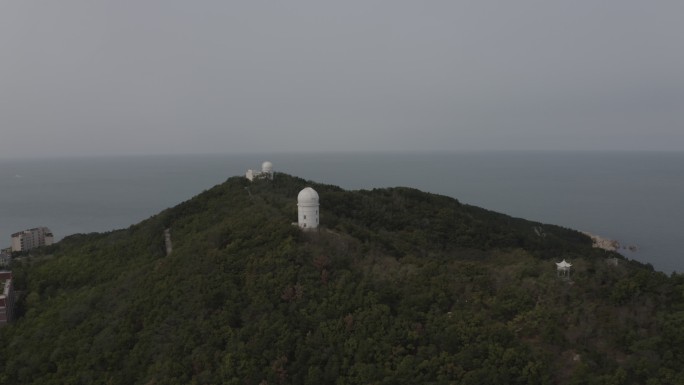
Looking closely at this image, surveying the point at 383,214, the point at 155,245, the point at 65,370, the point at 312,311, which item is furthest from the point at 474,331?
the point at 155,245

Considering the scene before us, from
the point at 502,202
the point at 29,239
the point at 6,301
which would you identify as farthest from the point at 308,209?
the point at 502,202

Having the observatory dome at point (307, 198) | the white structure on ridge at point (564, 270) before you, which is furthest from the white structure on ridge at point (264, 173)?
the white structure on ridge at point (564, 270)

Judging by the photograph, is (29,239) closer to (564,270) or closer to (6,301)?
(6,301)

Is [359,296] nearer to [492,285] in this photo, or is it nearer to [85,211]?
[492,285]

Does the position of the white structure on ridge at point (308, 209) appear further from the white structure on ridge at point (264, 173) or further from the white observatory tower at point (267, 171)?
the white observatory tower at point (267, 171)

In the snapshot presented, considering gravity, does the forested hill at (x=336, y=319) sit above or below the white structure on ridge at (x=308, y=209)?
below
